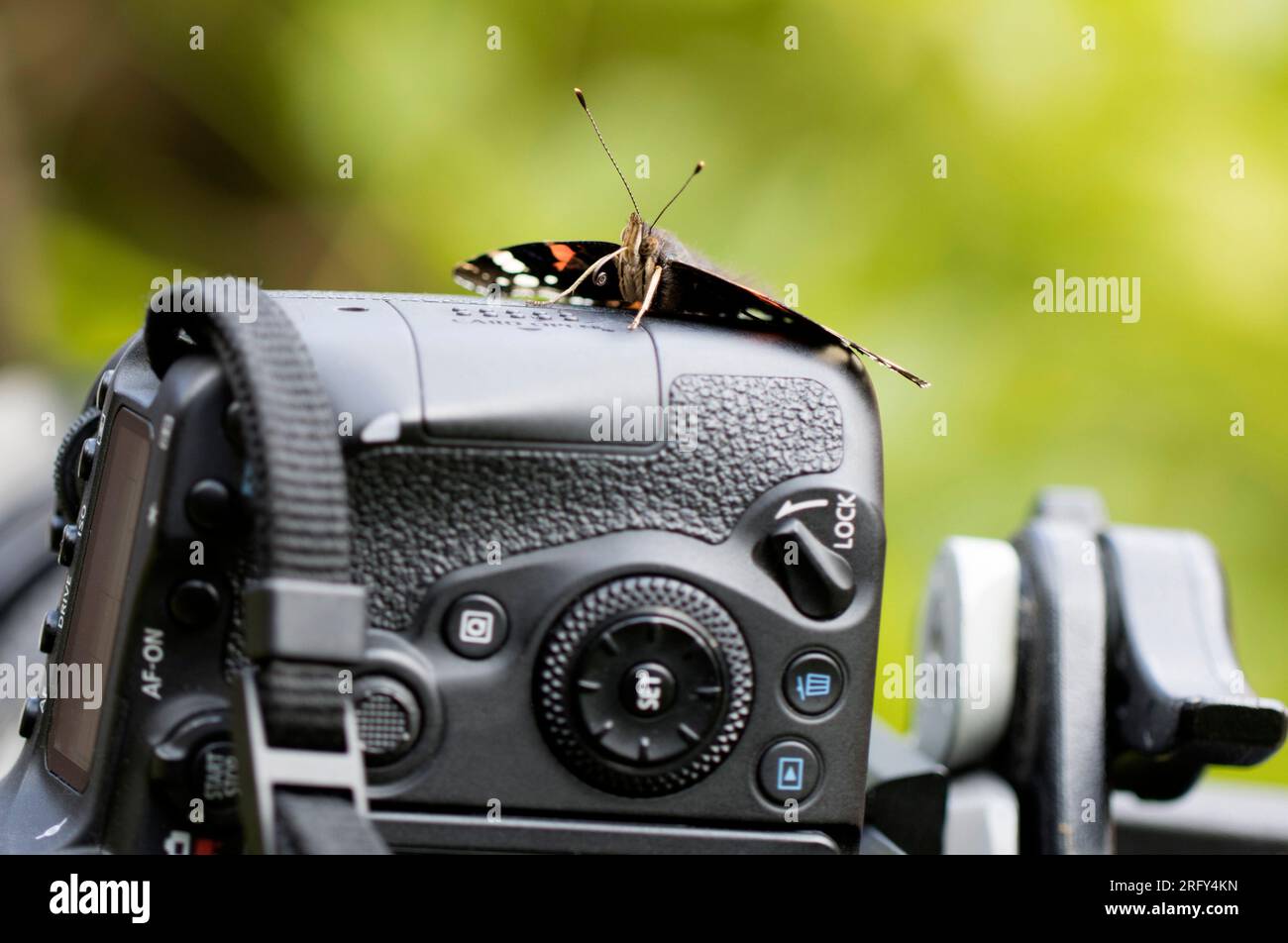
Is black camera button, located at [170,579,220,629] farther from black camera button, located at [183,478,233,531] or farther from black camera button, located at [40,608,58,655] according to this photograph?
black camera button, located at [40,608,58,655]

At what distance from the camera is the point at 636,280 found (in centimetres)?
70

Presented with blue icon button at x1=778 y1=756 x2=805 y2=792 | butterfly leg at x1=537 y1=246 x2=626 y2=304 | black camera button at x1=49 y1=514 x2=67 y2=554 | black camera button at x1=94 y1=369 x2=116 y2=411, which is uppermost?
butterfly leg at x1=537 y1=246 x2=626 y2=304

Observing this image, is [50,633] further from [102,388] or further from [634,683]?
[634,683]

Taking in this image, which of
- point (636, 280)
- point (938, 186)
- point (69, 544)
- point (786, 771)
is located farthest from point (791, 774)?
point (938, 186)

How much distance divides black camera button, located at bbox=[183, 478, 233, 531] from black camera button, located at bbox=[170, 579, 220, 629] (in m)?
0.03

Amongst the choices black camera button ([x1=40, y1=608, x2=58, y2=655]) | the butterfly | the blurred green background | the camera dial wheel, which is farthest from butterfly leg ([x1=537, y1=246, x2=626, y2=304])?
the blurred green background

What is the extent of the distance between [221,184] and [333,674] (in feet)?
5.67

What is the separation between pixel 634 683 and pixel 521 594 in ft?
0.21

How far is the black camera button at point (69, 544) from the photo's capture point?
2.14 ft

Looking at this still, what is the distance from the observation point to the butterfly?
0.66m

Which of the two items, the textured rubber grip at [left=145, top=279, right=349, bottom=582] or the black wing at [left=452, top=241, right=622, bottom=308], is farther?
the black wing at [left=452, top=241, right=622, bottom=308]

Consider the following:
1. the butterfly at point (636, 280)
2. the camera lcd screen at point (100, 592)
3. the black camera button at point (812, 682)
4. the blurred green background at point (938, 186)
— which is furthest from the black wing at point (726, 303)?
the blurred green background at point (938, 186)

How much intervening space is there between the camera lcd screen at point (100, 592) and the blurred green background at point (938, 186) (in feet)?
4.11

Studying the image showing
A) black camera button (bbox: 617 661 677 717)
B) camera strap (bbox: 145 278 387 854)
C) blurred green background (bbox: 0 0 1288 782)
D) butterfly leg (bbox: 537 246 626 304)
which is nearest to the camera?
camera strap (bbox: 145 278 387 854)
